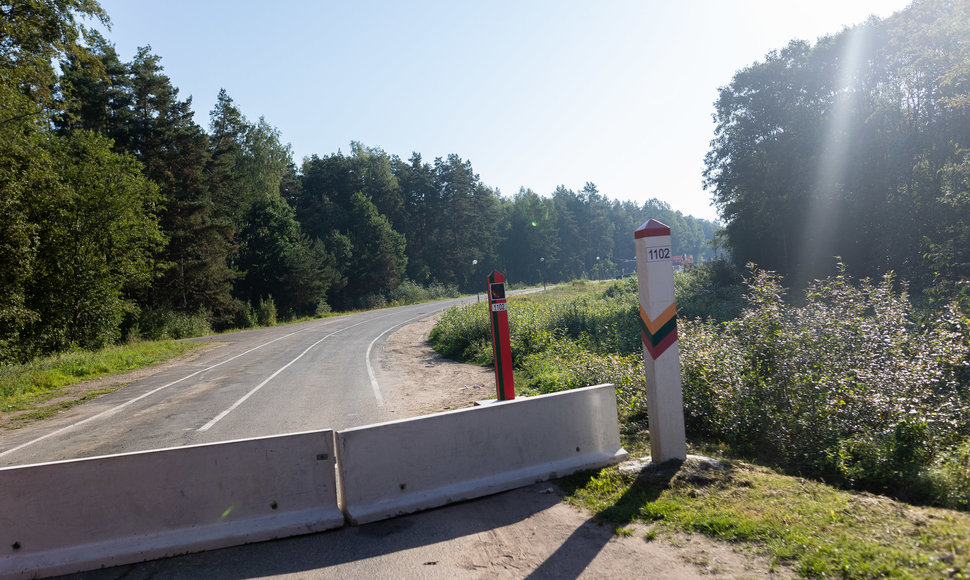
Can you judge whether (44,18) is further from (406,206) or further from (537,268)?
(537,268)

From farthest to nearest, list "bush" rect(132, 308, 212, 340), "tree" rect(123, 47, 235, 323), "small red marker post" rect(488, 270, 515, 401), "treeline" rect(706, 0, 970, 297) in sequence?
"tree" rect(123, 47, 235, 323) < "bush" rect(132, 308, 212, 340) < "treeline" rect(706, 0, 970, 297) < "small red marker post" rect(488, 270, 515, 401)

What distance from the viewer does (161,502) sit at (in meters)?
4.14

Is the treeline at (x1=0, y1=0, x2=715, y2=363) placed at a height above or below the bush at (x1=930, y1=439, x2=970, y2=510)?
above

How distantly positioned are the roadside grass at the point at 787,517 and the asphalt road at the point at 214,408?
5.12m

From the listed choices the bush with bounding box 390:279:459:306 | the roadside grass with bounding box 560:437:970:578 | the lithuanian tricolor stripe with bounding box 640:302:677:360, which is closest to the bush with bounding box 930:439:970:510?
the roadside grass with bounding box 560:437:970:578

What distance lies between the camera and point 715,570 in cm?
329

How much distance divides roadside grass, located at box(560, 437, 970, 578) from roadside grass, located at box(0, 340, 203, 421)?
1210 cm

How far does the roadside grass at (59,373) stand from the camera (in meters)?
12.2

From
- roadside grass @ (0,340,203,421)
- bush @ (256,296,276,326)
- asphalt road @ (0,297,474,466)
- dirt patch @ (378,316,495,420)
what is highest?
bush @ (256,296,276,326)

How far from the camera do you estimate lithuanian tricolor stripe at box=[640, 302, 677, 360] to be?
5.21 meters

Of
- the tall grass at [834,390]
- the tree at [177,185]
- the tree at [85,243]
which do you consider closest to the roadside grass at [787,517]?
the tall grass at [834,390]

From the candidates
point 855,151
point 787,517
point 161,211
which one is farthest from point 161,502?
point 161,211

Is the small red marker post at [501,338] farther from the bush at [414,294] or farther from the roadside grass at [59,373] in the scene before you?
the bush at [414,294]

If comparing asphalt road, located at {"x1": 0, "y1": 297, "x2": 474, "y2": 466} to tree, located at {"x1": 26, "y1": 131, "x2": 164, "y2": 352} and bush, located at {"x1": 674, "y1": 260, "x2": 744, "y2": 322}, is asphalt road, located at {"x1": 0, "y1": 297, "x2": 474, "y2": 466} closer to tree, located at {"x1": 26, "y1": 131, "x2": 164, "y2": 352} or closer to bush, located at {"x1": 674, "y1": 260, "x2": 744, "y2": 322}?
tree, located at {"x1": 26, "y1": 131, "x2": 164, "y2": 352}
